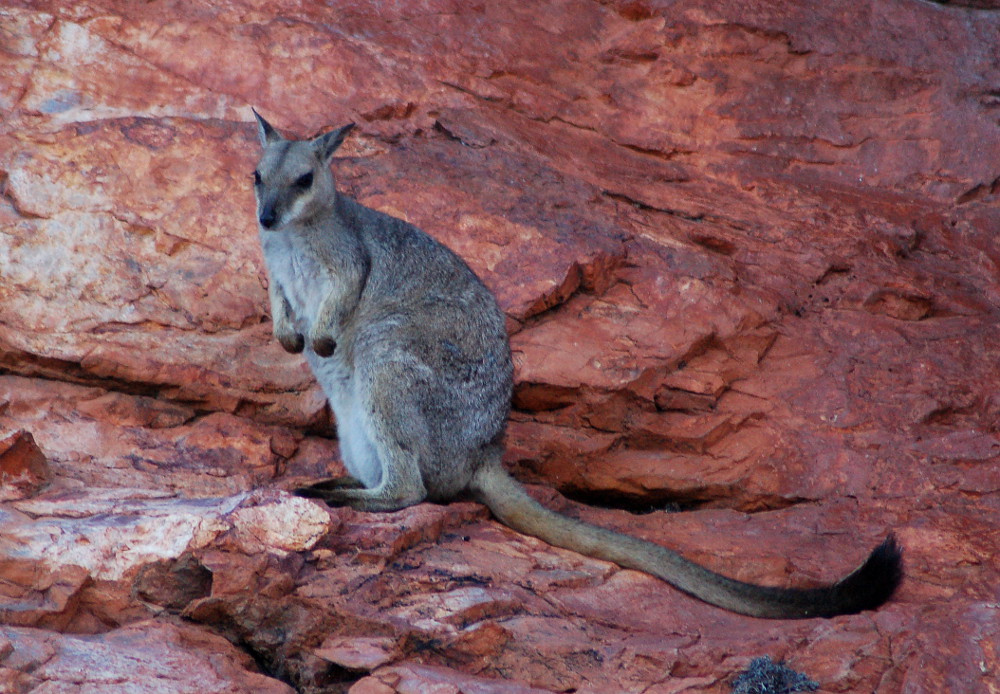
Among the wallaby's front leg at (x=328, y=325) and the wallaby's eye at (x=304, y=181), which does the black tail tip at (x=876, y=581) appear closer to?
the wallaby's front leg at (x=328, y=325)

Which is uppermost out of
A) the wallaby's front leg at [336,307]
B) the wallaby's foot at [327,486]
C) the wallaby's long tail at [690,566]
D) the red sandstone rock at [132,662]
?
the wallaby's front leg at [336,307]

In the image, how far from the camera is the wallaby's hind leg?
6332 millimetres

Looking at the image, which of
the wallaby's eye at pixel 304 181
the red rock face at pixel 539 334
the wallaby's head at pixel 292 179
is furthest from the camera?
the wallaby's eye at pixel 304 181

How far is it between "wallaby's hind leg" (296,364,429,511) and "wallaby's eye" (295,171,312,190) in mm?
1359

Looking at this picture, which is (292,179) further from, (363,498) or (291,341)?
(363,498)

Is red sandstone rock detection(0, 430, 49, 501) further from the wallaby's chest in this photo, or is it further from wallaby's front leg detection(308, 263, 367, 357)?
the wallaby's chest

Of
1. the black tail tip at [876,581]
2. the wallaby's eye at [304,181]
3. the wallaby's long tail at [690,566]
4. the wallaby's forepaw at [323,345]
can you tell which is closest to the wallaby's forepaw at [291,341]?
the wallaby's forepaw at [323,345]

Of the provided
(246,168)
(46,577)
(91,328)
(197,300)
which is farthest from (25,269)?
(46,577)

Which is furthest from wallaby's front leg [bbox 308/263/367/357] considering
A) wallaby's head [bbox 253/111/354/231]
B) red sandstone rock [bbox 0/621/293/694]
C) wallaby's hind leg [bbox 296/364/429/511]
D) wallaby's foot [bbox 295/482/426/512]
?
red sandstone rock [bbox 0/621/293/694]

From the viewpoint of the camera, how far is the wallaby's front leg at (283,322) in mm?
7191

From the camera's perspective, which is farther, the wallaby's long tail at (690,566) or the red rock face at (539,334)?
the wallaby's long tail at (690,566)

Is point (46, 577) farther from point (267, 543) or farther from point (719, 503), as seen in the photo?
point (719, 503)

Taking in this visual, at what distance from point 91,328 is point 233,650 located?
11.7 feet

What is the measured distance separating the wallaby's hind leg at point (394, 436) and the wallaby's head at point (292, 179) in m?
1.22
